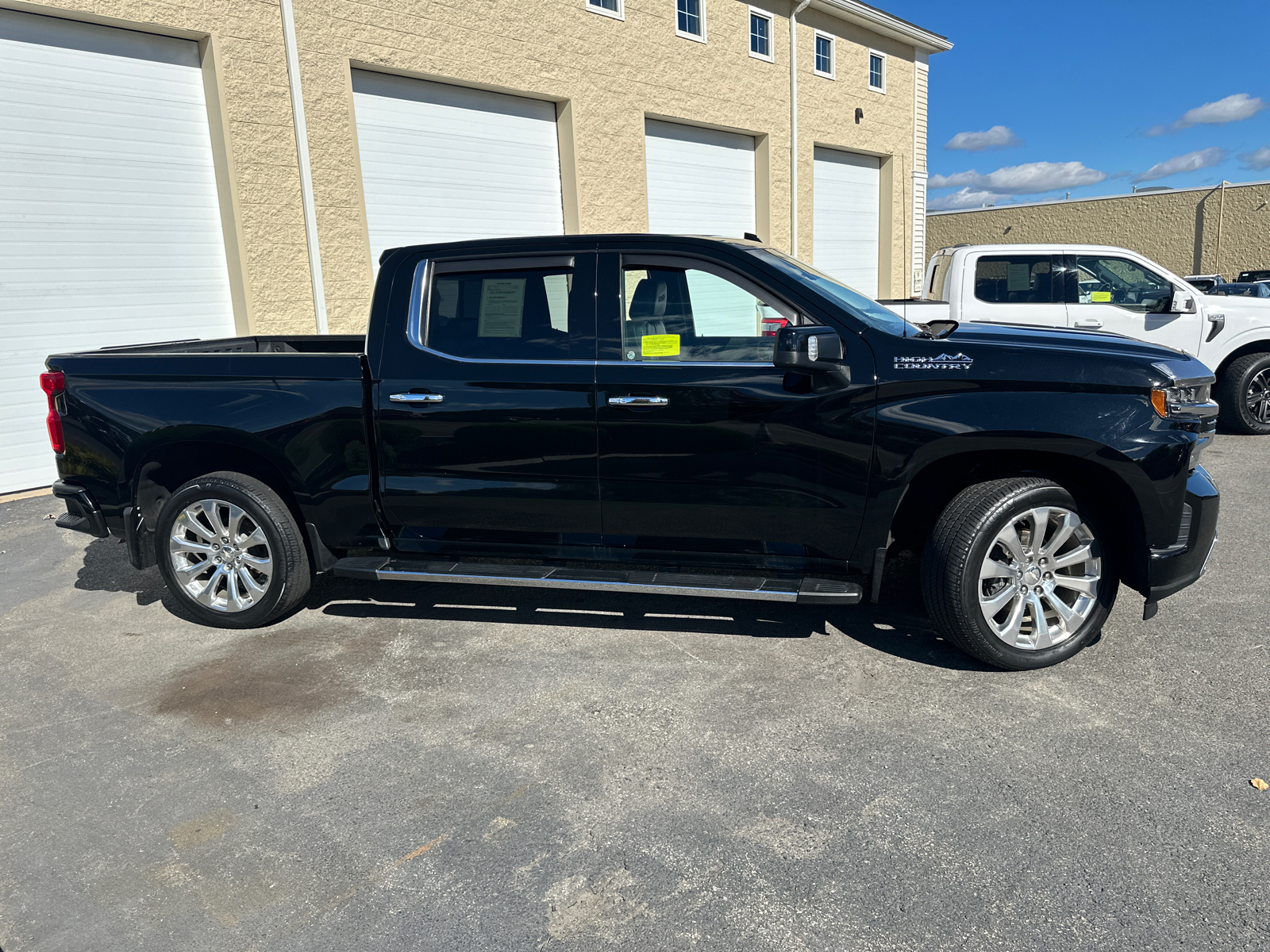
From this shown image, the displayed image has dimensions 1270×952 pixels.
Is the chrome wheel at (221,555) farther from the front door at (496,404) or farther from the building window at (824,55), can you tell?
the building window at (824,55)

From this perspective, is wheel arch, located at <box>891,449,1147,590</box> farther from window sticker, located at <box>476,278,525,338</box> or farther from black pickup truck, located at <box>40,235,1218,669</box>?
window sticker, located at <box>476,278,525,338</box>

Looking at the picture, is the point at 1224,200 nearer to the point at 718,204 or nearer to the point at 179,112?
the point at 718,204

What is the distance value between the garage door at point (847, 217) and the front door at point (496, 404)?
1445cm

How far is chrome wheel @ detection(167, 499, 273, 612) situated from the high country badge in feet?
10.9

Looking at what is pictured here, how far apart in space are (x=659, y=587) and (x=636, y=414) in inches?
31.9

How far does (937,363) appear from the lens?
3.76m

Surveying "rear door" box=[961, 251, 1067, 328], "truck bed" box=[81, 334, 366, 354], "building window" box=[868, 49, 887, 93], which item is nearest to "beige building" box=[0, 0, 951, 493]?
"truck bed" box=[81, 334, 366, 354]

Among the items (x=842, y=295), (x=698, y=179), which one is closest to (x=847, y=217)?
(x=698, y=179)

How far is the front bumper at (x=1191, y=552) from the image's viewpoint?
3709 mm

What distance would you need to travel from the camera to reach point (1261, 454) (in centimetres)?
833

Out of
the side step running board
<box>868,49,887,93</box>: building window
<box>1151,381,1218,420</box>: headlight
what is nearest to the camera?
<box>1151,381,1218,420</box>: headlight

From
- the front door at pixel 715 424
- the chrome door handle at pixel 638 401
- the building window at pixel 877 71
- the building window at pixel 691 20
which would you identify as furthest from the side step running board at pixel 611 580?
the building window at pixel 877 71

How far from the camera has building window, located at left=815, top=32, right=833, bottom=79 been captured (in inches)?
705

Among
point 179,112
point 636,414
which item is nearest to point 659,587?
point 636,414
